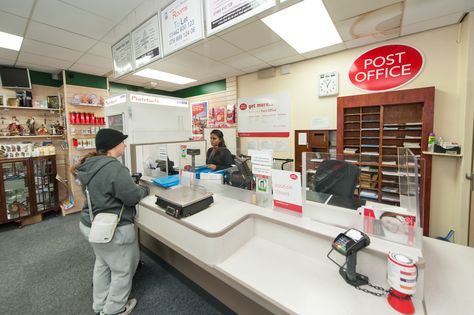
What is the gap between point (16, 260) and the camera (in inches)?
112

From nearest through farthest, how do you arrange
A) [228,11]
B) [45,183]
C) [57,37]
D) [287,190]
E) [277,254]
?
[277,254] → [287,190] → [228,11] → [57,37] → [45,183]

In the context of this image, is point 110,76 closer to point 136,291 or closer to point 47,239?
point 47,239

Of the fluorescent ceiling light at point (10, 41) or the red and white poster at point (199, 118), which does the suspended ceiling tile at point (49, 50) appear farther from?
the red and white poster at point (199, 118)

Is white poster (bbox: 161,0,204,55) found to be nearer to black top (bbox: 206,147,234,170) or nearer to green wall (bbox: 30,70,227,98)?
black top (bbox: 206,147,234,170)

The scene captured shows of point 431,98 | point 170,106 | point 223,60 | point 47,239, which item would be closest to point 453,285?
point 431,98

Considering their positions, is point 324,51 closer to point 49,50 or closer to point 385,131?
point 385,131

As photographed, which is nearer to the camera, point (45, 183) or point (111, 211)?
point (111, 211)

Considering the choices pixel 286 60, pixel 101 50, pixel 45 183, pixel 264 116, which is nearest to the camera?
pixel 101 50

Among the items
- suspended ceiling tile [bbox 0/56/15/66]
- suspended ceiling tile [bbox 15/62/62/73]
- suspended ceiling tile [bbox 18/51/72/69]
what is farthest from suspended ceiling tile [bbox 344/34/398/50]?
suspended ceiling tile [bbox 0/56/15/66]

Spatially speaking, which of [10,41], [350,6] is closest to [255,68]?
[350,6]

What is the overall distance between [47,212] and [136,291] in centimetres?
379

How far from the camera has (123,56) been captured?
289cm

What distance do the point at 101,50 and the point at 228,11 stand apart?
2.72m

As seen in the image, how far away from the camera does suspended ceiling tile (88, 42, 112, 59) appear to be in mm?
3287
